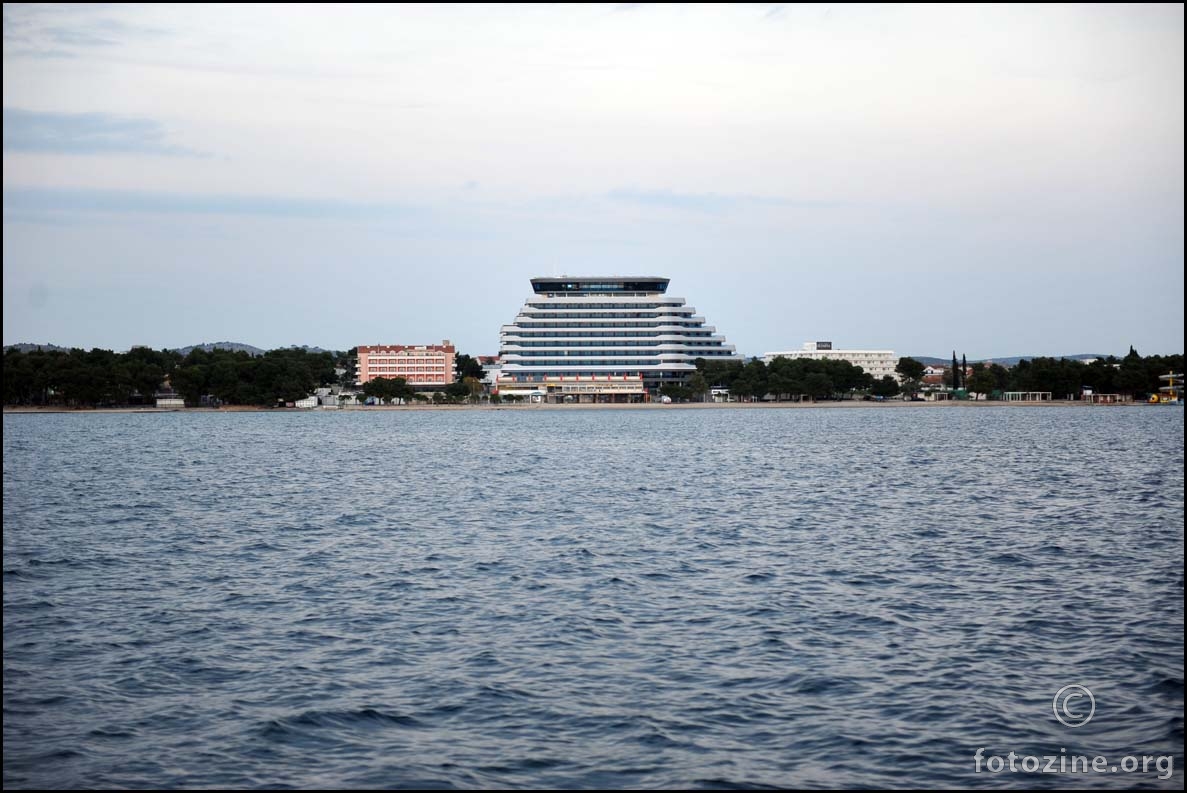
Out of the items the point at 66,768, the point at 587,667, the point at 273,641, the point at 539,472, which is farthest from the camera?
the point at 539,472

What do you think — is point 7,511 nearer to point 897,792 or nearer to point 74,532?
point 74,532

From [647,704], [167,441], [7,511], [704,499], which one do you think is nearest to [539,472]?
[704,499]

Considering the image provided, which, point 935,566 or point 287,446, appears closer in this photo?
point 935,566

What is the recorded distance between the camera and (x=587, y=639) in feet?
66.6

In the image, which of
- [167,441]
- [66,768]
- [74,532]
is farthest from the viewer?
[167,441]

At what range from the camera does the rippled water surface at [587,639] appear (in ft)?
47.8

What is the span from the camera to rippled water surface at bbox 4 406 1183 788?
574 inches

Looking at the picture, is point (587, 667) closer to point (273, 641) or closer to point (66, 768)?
point (273, 641)

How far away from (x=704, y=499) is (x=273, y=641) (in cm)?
2801

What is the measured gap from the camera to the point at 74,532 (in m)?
36.7

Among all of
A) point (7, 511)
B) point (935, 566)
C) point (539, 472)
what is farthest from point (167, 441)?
point (935, 566)

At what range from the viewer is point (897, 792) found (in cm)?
1332

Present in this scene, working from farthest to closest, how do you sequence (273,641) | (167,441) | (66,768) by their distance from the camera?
1. (167,441)
2. (273,641)
3. (66,768)

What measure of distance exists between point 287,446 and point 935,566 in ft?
255
